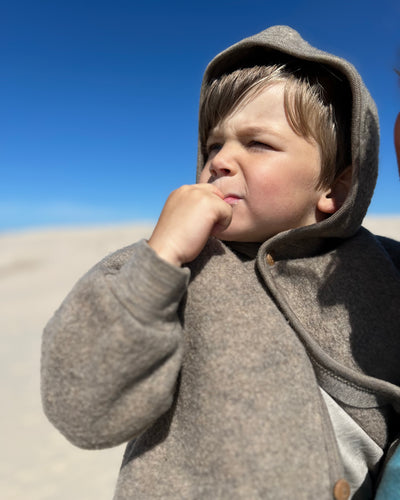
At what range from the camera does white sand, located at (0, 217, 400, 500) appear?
412cm

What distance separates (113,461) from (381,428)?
11.7ft

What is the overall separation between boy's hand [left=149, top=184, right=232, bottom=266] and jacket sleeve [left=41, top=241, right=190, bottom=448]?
0.07 m

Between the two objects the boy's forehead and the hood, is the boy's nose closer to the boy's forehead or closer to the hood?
the boy's forehead

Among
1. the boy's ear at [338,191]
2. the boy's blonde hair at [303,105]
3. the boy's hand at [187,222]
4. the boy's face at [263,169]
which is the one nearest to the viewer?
the boy's hand at [187,222]

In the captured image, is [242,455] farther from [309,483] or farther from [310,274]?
[310,274]

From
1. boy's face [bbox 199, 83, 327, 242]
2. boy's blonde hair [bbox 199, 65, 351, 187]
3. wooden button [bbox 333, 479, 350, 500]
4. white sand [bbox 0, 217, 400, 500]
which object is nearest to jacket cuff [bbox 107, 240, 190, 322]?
boy's face [bbox 199, 83, 327, 242]

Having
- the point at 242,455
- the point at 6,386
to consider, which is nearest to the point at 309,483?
the point at 242,455

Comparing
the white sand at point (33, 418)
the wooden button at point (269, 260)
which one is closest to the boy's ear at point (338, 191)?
the wooden button at point (269, 260)

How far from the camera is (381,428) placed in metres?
1.48

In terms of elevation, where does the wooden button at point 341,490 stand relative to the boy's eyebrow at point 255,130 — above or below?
below

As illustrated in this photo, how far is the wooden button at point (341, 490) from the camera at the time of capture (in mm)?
1202

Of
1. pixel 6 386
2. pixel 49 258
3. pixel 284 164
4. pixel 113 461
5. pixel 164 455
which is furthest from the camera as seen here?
pixel 49 258

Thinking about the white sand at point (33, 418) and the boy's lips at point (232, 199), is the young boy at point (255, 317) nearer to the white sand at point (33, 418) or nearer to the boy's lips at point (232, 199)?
the boy's lips at point (232, 199)

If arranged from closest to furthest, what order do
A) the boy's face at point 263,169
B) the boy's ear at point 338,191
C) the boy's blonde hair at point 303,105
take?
1. the boy's face at point 263,169
2. the boy's blonde hair at point 303,105
3. the boy's ear at point 338,191
